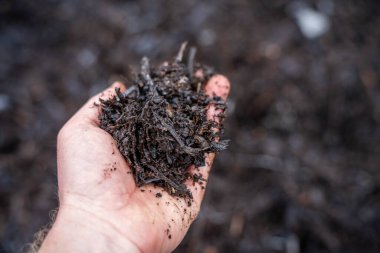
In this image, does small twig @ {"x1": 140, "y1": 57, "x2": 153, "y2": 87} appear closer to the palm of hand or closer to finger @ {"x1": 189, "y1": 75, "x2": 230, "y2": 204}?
finger @ {"x1": 189, "y1": 75, "x2": 230, "y2": 204}

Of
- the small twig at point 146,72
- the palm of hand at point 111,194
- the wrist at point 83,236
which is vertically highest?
the small twig at point 146,72

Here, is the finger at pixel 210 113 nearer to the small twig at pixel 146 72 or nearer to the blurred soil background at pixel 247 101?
the small twig at pixel 146 72

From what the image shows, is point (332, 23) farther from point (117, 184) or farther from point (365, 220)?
point (117, 184)

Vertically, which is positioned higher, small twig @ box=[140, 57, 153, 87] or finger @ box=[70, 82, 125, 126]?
small twig @ box=[140, 57, 153, 87]

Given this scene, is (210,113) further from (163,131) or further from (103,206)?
(103,206)

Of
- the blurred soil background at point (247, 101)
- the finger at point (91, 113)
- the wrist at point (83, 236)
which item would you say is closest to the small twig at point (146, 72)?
the finger at point (91, 113)

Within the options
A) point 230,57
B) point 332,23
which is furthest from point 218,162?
point 332,23

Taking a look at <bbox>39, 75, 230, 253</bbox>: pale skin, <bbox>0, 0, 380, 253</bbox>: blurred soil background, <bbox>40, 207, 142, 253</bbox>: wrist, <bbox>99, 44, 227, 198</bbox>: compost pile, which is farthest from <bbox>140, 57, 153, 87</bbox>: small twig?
<bbox>40, 207, 142, 253</bbox>: wrist
